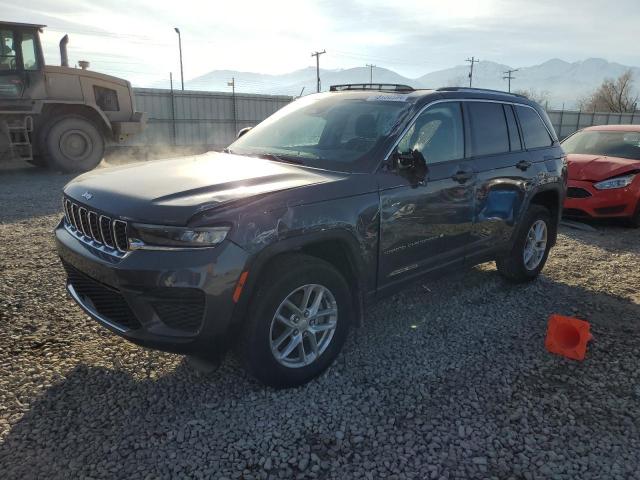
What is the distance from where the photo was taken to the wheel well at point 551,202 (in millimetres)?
4990

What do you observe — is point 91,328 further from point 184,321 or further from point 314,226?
point 314,226

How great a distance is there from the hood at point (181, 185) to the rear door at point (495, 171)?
1541mm

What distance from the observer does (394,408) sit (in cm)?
288

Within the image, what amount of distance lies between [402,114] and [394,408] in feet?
6.62

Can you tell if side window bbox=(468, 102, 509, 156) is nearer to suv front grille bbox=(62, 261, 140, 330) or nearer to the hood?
the hood

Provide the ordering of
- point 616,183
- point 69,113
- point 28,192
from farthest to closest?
point 69,113, point 28,192, point 616,183

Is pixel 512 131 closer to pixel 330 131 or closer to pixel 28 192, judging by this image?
pixel 330 131

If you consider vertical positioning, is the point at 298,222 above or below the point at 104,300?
above

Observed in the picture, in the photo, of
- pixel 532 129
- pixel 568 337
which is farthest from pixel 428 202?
pixel 532 129

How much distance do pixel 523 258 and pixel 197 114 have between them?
62.6ft

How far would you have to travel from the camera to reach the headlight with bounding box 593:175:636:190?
733 centimetres

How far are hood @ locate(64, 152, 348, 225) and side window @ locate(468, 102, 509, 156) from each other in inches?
62.2

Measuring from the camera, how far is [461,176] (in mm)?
3818

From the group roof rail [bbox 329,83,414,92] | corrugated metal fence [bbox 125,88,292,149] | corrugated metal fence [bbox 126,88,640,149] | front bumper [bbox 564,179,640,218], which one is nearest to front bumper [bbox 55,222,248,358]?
roof rail [bbox 329,83,414,92]
